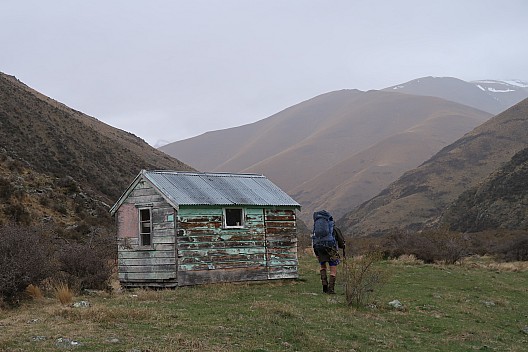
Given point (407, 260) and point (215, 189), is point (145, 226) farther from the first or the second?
point (407, 260)

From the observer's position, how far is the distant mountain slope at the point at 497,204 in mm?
50028

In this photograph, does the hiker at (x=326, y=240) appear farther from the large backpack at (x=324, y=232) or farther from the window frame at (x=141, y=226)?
the window frame at (x=141, y=226)

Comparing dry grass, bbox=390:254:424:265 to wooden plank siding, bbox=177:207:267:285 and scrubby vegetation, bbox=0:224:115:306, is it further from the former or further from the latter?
scrubby vegetation, bbox=0:224:115:306

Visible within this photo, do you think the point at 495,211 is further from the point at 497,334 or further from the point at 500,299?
the point at 497,334

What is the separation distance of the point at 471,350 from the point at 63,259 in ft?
34.3

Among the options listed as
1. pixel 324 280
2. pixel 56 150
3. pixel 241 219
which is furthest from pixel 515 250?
pixel 56 150

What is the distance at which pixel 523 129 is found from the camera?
77.9 metres

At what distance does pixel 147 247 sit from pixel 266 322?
24.8 ft

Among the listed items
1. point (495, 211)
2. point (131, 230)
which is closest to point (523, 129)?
point (495, 211)

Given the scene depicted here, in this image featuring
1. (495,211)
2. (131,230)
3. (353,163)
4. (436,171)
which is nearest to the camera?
(131,230)

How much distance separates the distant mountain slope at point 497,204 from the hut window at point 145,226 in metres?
37.4

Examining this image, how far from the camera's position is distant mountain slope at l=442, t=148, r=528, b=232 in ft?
164

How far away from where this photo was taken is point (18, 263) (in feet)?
39.8

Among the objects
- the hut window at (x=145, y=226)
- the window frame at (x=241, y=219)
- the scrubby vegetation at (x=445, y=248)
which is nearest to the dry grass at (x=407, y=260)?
the scrubby vegetation at (x=445, y=248)
